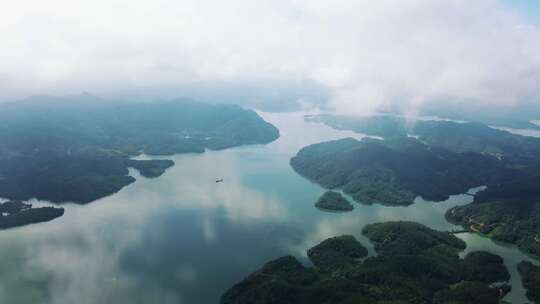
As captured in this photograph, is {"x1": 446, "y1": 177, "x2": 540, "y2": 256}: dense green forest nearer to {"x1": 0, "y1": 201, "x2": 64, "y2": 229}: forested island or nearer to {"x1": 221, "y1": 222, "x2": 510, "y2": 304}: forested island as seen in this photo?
{"x1": 221, "y1": 222, "x2": 510, "y2": 304}: forested island

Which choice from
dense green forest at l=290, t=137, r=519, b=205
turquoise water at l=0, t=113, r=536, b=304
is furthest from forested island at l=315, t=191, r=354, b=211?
dense green forest at l=290, t=137, r=519, b=205

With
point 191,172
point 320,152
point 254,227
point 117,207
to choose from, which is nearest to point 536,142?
point 320,152

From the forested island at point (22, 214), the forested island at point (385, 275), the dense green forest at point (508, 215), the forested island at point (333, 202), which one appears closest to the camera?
the forested island at point (385, 275)

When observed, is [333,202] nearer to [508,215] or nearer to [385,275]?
[508,215]

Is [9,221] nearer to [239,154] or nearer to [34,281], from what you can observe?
[34,281]

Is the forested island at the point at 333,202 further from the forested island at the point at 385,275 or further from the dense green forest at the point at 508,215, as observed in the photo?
the forested island at the point at 385,275

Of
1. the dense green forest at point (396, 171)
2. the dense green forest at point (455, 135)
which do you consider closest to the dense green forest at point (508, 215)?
the dense green forest at point (396, 171)
